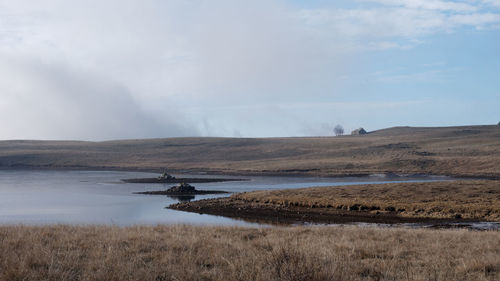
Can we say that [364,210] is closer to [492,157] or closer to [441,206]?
[441,206]

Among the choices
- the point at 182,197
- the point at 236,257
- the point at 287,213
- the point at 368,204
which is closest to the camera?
the point at 236,257

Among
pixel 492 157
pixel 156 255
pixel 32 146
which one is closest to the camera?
pixel 156 255

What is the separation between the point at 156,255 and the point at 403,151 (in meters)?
112

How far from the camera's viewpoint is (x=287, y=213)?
34.6 meters

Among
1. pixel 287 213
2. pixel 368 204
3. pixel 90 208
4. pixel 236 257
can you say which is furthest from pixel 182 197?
pixel 236 257

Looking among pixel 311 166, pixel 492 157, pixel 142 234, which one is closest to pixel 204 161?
pixel 311 166

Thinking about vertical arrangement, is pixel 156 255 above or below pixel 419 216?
above

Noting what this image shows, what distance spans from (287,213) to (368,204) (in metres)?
6.44

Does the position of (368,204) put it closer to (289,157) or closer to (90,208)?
(90,208)

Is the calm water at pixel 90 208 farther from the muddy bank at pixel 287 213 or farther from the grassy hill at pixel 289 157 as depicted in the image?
the grassy hill at pixel 289 157

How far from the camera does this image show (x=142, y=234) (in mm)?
13867

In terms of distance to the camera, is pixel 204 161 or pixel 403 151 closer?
pixel 403 151

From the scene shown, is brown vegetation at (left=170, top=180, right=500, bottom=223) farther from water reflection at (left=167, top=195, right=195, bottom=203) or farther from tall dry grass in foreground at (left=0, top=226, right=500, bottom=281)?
tall dry grass in foreground at (left=0, top=226, right=500, bottom=281)

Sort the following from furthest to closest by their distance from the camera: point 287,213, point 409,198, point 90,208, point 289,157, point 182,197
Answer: point 289,157 < point 182,197 < point 409,198 < point 90,208 < point 287,213
